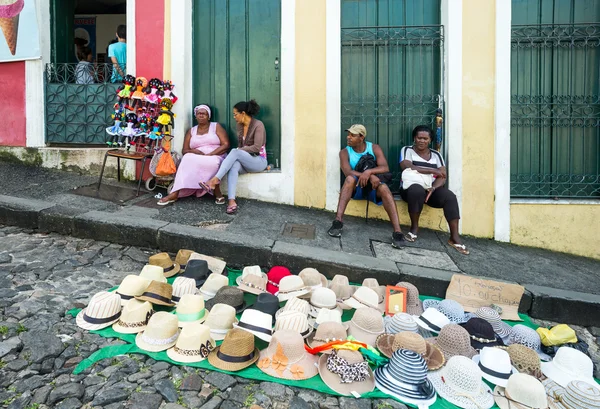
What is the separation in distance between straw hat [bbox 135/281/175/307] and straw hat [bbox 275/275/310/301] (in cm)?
88

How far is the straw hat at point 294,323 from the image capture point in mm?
2777

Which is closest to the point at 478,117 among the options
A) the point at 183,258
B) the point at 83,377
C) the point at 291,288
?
the point at 291,288

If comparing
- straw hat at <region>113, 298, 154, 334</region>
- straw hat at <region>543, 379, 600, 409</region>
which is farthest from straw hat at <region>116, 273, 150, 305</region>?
straw hat at <region>543, 379, 600, 409</region>

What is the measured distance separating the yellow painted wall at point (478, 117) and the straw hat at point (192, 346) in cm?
448

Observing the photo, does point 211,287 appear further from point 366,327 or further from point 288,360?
point 366,327

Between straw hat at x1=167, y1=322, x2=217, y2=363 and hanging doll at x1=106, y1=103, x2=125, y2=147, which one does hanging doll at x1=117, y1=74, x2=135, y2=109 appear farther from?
straw hat at x1=167, y1=322, x2=217, y2=363

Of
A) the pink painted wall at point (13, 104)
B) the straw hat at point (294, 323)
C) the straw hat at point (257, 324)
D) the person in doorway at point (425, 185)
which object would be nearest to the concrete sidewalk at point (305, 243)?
the person in doorway at point (425, 185)

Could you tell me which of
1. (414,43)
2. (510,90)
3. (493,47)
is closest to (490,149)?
(510,90)

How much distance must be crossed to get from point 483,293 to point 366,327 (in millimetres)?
1574

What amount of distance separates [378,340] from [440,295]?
147 cm

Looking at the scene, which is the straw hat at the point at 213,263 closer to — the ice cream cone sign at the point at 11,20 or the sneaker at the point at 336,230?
the sneaker at the point at 336,230

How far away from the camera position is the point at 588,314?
3.81m

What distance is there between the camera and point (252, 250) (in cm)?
430

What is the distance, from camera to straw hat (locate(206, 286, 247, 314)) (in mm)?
3137
